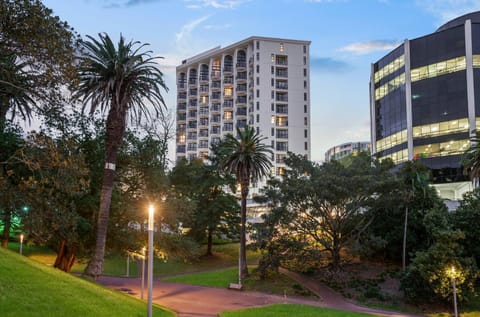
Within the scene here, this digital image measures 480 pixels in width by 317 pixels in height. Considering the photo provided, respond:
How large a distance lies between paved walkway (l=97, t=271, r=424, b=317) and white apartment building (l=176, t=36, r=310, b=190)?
64906 millimetres

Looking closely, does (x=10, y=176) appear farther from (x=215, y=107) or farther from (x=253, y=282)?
(x=215, y=107)

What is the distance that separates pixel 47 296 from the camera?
13.8 meters

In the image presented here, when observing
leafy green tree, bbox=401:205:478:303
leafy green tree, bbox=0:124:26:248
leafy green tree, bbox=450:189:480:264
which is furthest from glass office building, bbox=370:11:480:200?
leafy green tree, bbox=0:124:26:248

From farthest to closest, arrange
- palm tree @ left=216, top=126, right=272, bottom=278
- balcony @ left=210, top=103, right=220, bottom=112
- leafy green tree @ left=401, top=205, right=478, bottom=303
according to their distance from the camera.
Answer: balcony @ left=210, top=103, right=220, bottom=112, palm tree @ left=216, top=126, right=272, bottom=278, leafy green tree @ left=401, top=205, right=478, bottom=303

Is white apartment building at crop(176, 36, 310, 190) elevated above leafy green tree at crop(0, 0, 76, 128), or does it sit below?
Answer: above

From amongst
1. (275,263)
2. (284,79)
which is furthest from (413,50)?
(275,263)

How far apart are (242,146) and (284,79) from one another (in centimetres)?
6916

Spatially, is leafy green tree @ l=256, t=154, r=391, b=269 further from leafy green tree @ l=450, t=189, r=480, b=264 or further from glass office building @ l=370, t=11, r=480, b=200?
glass office building @ l=370, t=11, r=480, b=200

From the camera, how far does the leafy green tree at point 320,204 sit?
137ft

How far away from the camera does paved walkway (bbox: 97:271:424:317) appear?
101 feet

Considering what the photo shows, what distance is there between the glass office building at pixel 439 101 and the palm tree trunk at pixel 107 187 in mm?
54392

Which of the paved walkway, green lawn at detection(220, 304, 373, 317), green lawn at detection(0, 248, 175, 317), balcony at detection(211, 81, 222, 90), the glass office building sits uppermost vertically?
balcony at detection(211, 81, 222, 90)

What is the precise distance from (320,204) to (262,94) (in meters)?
70.2

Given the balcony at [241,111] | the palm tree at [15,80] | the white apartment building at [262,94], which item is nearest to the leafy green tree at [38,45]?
the palm tree at [15,80]
